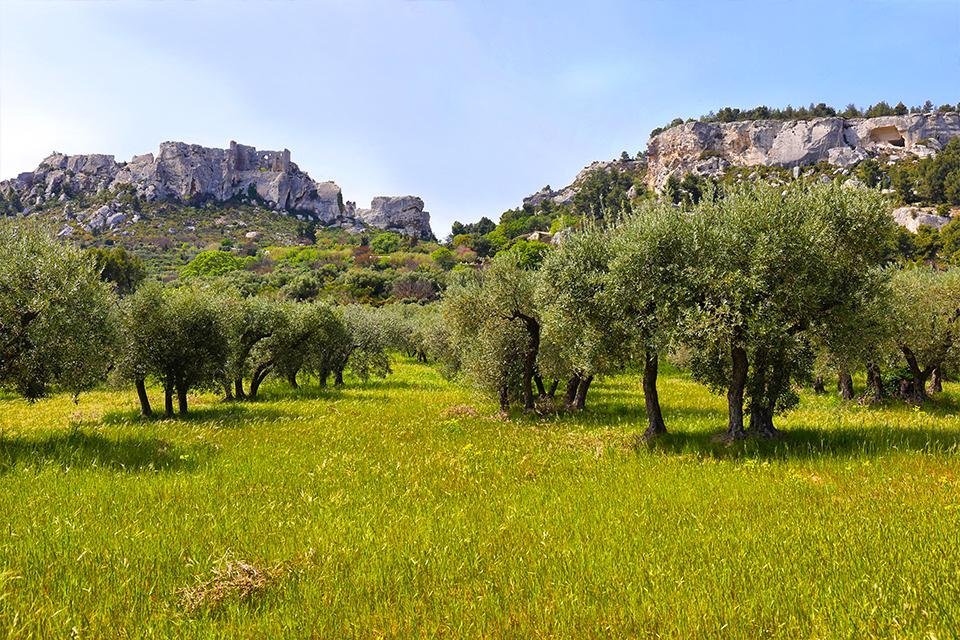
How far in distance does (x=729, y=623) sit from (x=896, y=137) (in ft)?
881

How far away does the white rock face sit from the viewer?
347 ft

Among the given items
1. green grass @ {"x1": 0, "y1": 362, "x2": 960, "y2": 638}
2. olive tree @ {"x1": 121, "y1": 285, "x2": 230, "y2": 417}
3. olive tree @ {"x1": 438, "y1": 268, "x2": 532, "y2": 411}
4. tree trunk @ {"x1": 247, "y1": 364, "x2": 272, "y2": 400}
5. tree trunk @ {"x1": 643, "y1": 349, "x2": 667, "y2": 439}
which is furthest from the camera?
tree trunk @ {"x1": 247, "y1": 364, "x2": 272, "y2": 400}

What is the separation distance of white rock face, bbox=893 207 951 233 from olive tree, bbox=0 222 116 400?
462 ft

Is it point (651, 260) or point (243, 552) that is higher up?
point (651, 260)

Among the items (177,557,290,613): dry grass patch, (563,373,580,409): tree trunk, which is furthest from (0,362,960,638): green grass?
(563,373,580,409): tree trunk

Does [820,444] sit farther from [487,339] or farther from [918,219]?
[918,219]

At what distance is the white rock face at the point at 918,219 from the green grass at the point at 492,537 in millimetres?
127935

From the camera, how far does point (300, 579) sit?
5.62 m

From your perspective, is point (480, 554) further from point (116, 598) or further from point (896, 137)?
point (896, 137)

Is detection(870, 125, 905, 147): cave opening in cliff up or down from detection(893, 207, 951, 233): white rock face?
A: up

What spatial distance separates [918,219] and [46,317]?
15044 cm

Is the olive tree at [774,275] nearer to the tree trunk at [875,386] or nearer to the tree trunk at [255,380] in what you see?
the tree trunk at [875,386]

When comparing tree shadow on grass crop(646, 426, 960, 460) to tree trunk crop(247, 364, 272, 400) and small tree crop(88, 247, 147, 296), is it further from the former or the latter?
small tree crop(88, 247, 147, 296)

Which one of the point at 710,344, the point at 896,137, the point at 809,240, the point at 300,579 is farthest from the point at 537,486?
the point at 896,137
